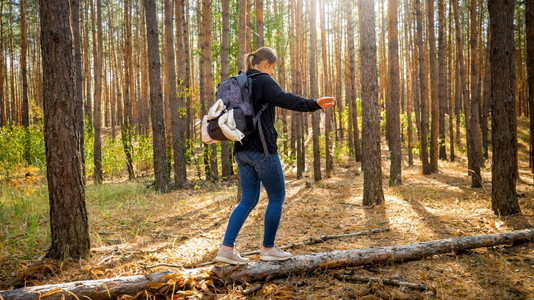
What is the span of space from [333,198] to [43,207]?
5812 mm

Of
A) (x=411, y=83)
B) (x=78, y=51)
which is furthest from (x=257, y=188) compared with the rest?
(x=411, y=83)

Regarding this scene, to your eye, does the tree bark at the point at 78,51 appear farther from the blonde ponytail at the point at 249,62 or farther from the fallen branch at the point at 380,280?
the fallen branch at the point at 380,280

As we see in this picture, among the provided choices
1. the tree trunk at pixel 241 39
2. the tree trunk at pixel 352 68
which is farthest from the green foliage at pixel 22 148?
the tree trunk at pixel 352 68

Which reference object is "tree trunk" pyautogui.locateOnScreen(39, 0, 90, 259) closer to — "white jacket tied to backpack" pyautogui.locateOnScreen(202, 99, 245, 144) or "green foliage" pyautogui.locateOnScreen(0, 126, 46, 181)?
"white jacket tied to backpack" pyautogui.locateOnScreen(202, 99, 245, 144)

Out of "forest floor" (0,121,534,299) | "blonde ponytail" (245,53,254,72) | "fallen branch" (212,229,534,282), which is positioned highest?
"blonde ponytail" (245,53,254,72)

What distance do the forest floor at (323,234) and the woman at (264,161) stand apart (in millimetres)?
393

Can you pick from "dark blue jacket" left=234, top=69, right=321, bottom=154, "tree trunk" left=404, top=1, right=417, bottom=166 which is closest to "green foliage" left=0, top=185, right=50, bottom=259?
"dark blue jacket" left=234, top=69, right=321, bottom=154

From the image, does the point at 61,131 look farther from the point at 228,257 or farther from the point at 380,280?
the point at 380,280

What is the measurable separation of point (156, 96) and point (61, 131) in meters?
4.90

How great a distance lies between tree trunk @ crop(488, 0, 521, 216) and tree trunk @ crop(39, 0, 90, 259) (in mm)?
5875

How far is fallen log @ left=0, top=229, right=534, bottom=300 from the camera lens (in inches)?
101

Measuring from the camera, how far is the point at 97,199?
7.52 m

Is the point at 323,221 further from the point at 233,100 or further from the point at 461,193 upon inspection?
the point at 461,193

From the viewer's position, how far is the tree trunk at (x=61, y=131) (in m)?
3.54
